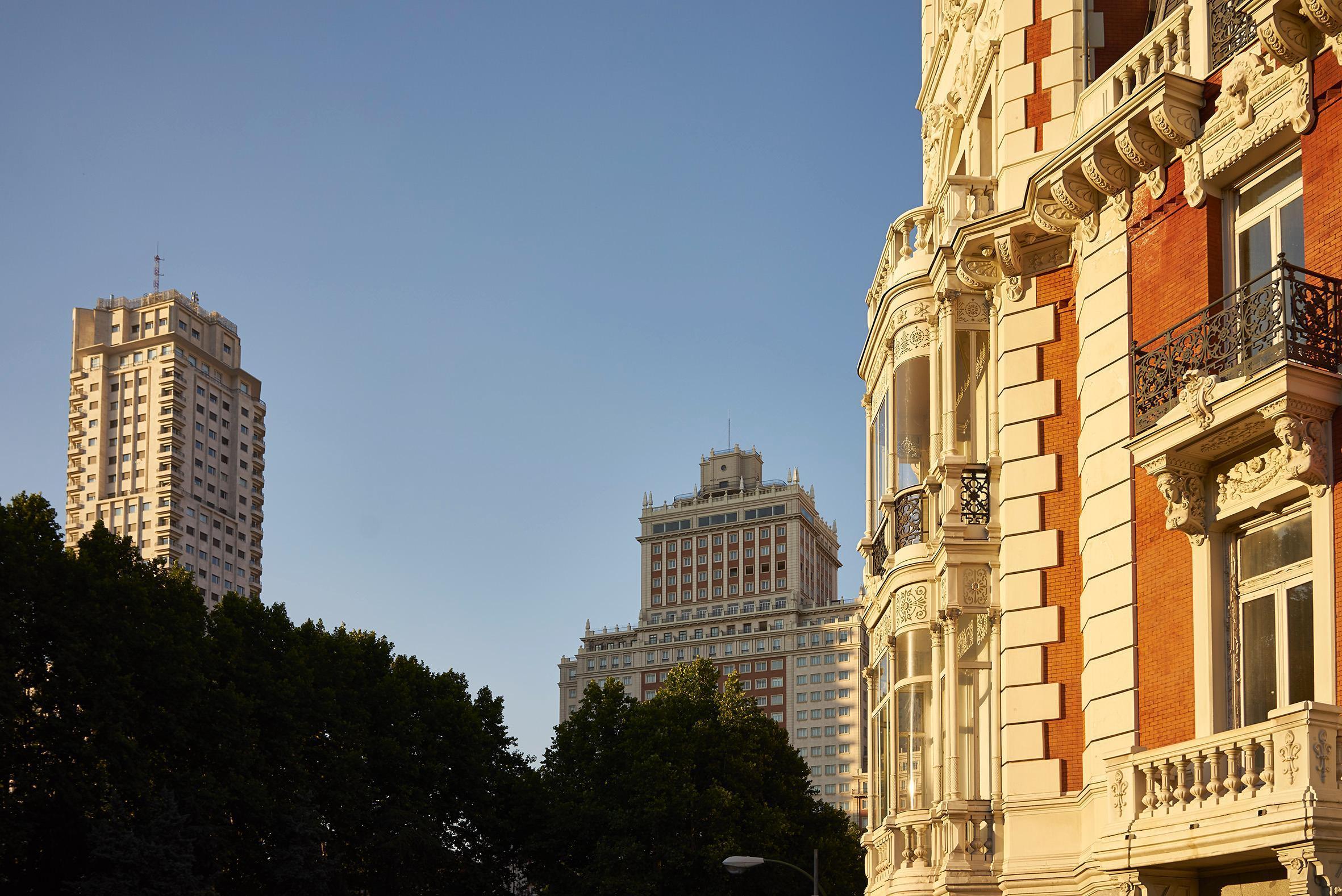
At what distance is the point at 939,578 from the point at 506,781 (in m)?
37.0

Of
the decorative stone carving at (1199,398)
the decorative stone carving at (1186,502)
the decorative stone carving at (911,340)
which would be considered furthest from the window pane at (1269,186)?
the decorative stone carving at (911,340)

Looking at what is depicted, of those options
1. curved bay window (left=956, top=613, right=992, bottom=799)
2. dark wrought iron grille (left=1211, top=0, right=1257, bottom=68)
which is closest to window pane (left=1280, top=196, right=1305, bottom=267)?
dark wrought iron grille (left=1211, top=0, right=1257, bottom=68)

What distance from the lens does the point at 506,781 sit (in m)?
57.2

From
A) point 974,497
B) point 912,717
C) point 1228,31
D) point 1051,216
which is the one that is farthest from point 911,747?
point 1228,31

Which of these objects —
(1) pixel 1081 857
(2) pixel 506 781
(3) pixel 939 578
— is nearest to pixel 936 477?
(3) pixel 939 578

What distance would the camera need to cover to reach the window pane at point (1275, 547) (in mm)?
15531

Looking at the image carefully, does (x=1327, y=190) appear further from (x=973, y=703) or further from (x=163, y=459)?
(x=163, y=459)

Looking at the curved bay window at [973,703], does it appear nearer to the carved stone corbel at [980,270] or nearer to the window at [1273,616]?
the carved stone corbel at [980,270]

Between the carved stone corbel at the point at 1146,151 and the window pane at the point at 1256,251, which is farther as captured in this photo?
the carved stone corbel at the point at 1146,151

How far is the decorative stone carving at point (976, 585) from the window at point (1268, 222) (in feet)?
20.3

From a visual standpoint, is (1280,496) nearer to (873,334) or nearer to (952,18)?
(873,334)

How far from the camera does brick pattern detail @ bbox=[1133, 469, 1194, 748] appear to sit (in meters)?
16.7

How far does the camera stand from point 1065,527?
20.1m

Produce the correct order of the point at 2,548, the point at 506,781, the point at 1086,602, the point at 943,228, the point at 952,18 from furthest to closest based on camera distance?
the point at 506,781
the point at 2,548
the point at 952,18
the point at 943,228
the point at 1086,602
